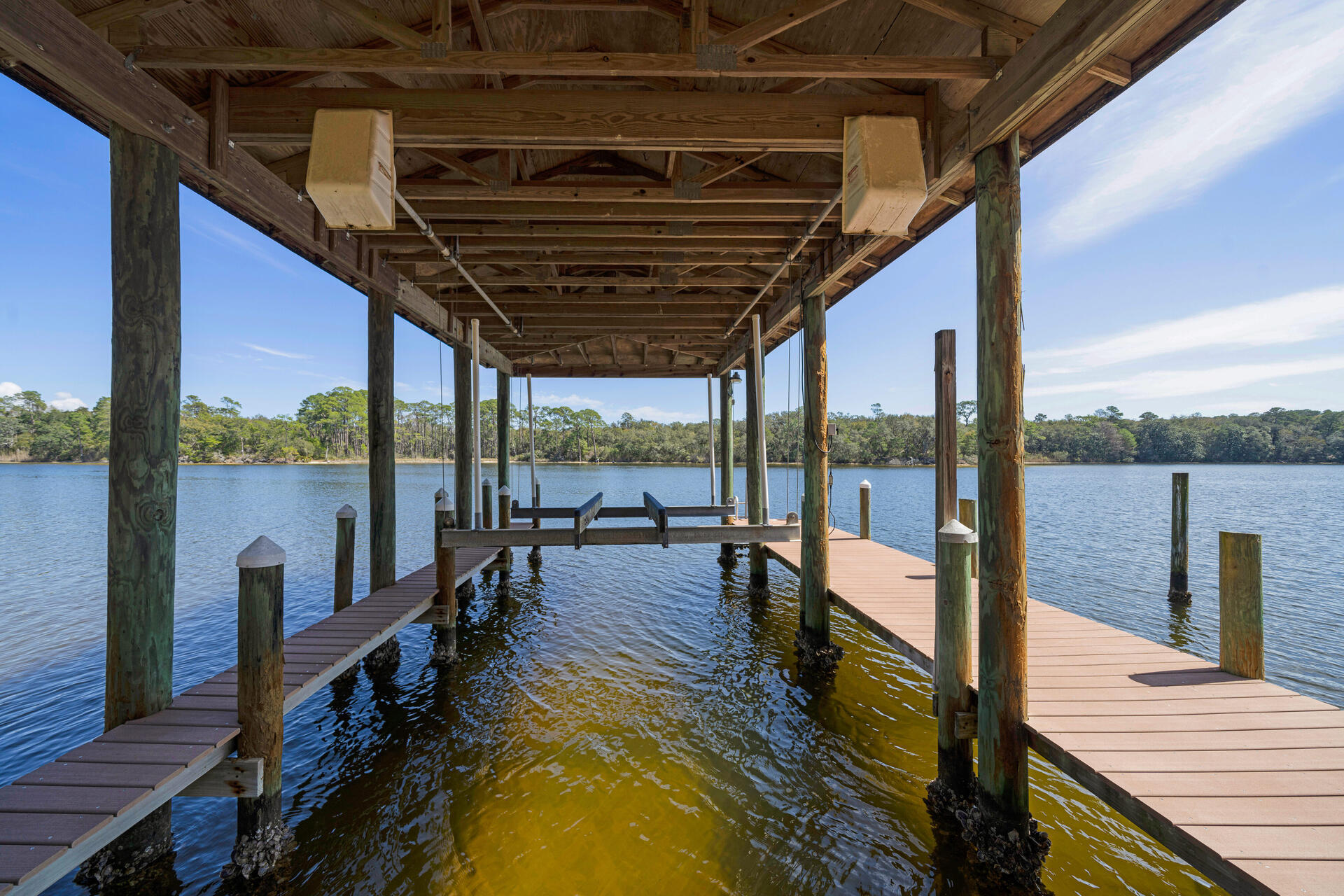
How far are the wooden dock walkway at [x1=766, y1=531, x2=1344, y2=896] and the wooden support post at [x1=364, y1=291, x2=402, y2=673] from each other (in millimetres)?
5346

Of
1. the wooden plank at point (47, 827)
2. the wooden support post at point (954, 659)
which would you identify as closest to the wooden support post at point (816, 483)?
the wooden support post at point (954, 659)

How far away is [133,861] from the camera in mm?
2885

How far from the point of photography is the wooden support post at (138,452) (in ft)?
9.44

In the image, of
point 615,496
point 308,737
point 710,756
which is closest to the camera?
point 710,756

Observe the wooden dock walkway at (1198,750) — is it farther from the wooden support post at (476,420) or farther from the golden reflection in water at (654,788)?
the wooden support post at (476,420)

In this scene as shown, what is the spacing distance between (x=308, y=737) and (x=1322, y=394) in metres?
95.1

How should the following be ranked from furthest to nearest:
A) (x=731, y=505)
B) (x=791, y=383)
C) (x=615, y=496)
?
(x=615, y=496) → (x=731, y=505) → (x=791, y=383)

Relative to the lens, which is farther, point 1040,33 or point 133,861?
point 133,861

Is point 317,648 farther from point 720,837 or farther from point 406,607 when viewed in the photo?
point 720,837

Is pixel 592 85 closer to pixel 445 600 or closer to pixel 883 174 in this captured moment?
pixel 883 174

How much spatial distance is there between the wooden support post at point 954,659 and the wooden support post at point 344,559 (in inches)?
222

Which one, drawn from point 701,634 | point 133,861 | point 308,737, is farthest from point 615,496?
point 133,861

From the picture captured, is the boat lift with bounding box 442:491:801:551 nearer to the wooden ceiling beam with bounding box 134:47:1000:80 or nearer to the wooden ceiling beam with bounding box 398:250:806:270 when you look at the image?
the wooden ceiling beam with bounding box 398:250:806:270

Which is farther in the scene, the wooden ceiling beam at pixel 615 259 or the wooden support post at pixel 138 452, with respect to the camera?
the wooden ceiling beam at pixel 615 259
